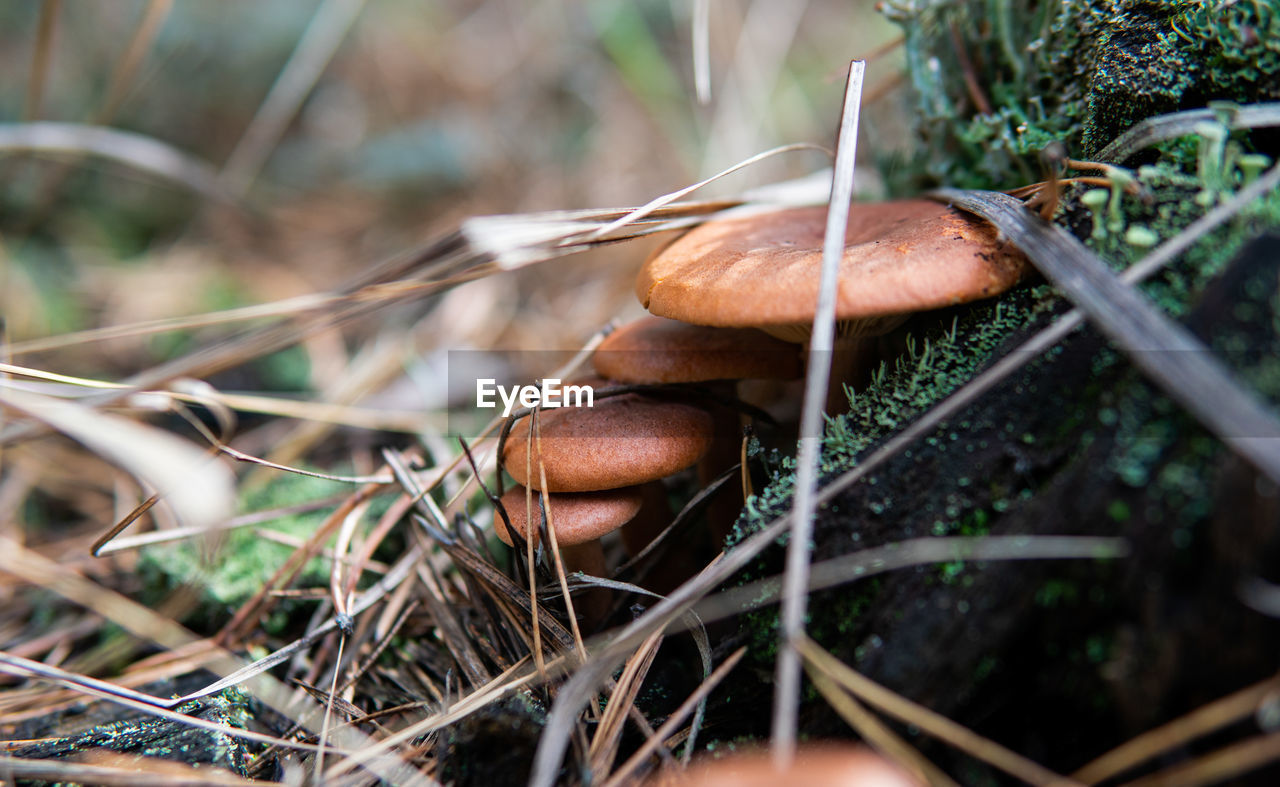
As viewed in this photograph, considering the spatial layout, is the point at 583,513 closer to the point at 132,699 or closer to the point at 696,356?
the point at 696,356

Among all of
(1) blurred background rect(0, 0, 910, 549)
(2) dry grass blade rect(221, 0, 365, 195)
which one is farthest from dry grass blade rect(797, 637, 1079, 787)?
(2) dry grass blade rect(221, 0, 365, 195)

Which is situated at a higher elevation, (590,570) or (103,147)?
(103,147)

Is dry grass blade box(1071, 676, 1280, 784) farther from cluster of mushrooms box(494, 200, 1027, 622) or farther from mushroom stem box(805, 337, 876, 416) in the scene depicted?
mushroom stem box(805, 337, 876, 416)

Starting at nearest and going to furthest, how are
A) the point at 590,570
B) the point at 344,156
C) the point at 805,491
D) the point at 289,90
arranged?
the point at 805,491, the point at 590,570, the point at 289,90, the point at 344,156

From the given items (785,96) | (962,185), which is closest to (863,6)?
(785,96)

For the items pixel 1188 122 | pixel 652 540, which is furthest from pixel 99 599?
pixel 1188 122

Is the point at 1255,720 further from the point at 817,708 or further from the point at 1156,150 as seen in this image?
the point at 1156,150
